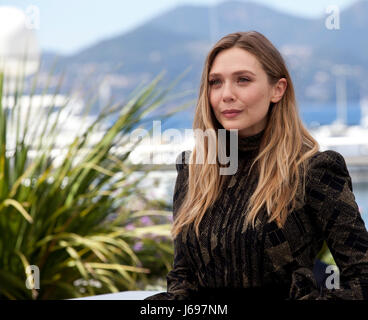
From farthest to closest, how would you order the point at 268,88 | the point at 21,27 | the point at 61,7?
the point at 61,7
the point at 21,27
the point at 268,88

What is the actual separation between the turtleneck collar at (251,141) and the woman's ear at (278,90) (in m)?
0.06

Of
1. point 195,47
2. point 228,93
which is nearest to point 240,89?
point 228,93

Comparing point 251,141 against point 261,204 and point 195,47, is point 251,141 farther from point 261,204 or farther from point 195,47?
point 195,47

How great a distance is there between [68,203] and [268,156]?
1552 millimetres

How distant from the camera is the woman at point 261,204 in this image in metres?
1.05

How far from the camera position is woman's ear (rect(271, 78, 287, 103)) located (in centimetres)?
118

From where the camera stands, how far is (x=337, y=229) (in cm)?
104

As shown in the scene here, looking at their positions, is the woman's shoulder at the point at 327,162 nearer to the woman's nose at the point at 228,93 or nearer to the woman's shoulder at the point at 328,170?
the woman's shoulder at the point at 328,170

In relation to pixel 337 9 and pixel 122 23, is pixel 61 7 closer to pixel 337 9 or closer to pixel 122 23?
pixel 122 23

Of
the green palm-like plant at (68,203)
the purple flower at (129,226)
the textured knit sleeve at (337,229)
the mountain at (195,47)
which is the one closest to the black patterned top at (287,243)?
the textured knit sleeve at (337,229)

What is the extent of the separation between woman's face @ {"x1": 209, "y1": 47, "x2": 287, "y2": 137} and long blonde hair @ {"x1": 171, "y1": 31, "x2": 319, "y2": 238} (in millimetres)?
16

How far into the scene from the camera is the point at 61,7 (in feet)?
237

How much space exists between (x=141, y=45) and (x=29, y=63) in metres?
56.7
